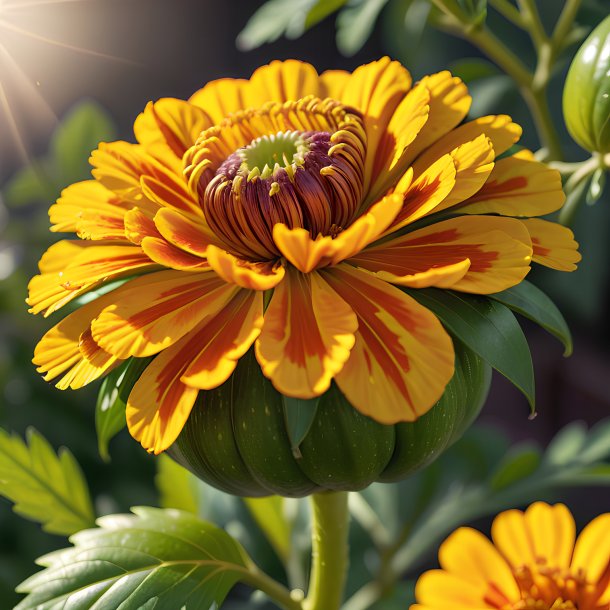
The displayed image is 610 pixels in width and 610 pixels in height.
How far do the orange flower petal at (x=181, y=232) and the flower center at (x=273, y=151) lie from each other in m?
0.03

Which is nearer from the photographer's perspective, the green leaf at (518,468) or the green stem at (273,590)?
the green stem at (273,590)

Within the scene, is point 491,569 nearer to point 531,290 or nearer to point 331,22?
point 531,290

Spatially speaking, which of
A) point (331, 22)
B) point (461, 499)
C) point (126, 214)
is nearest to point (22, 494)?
point (126, 214)

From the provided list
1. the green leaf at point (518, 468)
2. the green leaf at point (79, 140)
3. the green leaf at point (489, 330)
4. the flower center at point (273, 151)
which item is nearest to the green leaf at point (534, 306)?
the green leaf at point (489, 330)

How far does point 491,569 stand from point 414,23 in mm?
375

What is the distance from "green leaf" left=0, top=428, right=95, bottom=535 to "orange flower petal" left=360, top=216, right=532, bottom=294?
227mm

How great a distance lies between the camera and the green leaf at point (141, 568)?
396 mm

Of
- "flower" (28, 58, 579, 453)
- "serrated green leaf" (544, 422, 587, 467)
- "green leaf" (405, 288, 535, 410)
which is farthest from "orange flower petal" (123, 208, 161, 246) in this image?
"serrated green leaf" (544, 422, 587, 467)

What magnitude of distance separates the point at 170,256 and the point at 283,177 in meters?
0.06

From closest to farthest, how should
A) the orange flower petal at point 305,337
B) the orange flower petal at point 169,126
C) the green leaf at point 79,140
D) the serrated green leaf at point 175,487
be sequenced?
the orange flower petal at point 305,337 → the orange flower petal at point 169,126 → the serrated green leaf at point 175,487 → the green leaf at point 79,140

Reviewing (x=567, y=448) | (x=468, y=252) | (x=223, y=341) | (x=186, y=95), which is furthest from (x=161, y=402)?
(x=186, y=95)

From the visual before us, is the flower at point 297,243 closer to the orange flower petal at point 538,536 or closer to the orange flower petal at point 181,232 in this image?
the orange flower petal at point 181,232

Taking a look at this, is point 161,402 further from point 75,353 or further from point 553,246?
point 553,246

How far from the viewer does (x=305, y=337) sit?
33cm
